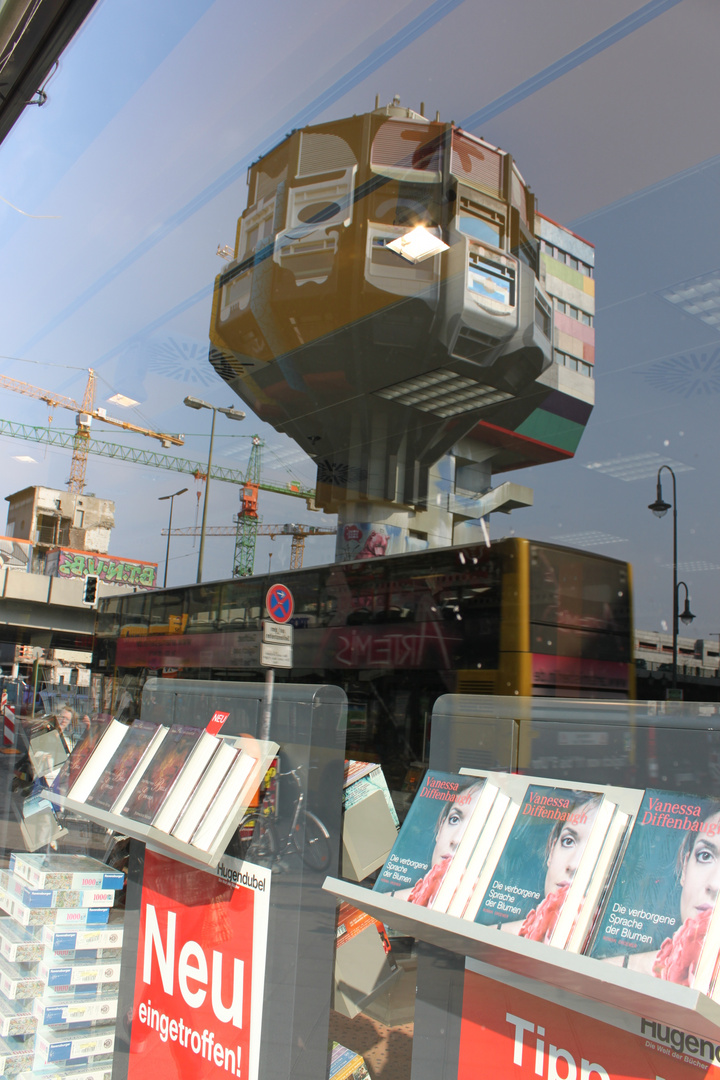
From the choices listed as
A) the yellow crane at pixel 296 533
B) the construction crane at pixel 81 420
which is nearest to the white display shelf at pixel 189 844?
the yellow crane at pixel 296 533

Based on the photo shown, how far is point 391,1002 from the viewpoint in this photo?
1874 mm

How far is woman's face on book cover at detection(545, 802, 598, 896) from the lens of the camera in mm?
1033

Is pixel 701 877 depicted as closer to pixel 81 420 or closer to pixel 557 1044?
pixel 557 1044

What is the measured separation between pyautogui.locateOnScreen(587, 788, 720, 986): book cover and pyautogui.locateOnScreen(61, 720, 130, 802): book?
1.60 meters

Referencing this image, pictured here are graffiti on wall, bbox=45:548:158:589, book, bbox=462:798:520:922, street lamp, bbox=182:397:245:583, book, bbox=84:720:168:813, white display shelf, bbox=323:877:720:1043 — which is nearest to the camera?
white display shelf, bbox=323:877:720:1043

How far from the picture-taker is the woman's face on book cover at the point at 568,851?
1.03m

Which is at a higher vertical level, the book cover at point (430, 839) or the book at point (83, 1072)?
the book cover at point (430, 839)

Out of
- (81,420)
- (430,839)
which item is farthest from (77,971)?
(81,420)

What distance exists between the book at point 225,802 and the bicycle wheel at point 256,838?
5 centimetres

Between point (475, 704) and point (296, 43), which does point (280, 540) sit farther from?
point (296, 43)

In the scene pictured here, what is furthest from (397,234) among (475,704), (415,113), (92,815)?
(92,815)

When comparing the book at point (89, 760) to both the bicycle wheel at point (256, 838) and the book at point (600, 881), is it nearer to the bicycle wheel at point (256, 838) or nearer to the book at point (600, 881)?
the bicycle wheel at point (256, 838)

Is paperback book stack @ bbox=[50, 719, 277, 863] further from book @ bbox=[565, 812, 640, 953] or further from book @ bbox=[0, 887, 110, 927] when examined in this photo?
book @ bbox=[565, 812, 640, 953]

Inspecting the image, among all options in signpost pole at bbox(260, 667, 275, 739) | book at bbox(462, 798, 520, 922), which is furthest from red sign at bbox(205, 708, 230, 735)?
book at bbox(462, 798, 520, 922)
